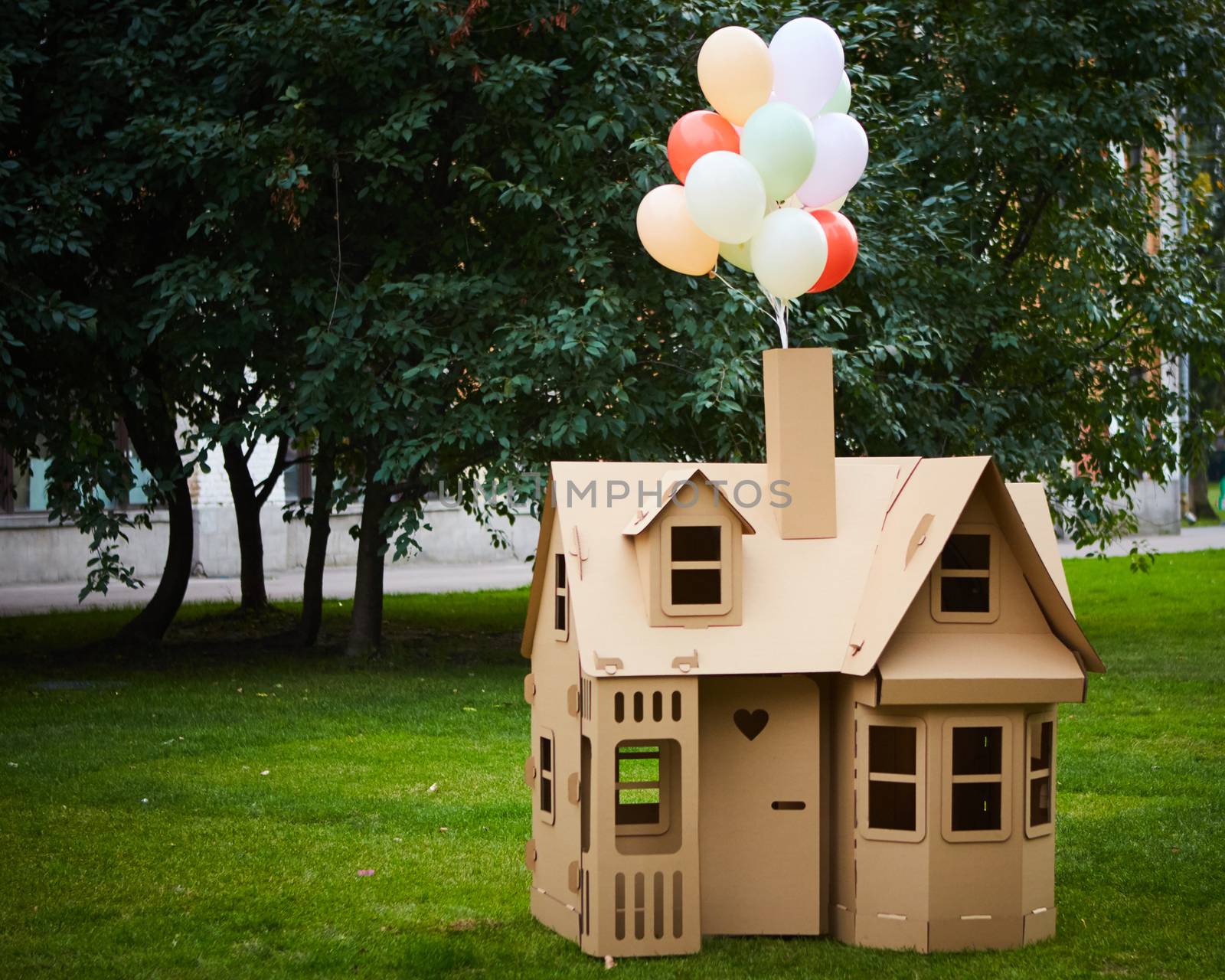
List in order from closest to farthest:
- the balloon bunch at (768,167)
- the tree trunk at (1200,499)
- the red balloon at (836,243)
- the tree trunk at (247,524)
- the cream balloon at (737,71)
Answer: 1. the balloon bunch at (768,167)
2. the cream balloon at (737,71)
3. the red balloon at (836,243)
4. the tree trunk at (247,524)
5. the tree trunk at (1200,499)

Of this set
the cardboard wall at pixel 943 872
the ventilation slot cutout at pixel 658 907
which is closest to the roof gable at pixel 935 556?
the cardboard wall at pixel 943 872

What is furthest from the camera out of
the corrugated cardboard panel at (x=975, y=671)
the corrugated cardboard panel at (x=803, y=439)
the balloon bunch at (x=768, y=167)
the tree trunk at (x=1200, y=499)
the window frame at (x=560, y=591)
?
the tree trunk at (x=1200, y=499)

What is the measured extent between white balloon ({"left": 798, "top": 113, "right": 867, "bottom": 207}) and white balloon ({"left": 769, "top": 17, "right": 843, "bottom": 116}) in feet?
0.36

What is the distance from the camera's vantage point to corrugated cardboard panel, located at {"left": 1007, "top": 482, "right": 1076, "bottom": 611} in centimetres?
583

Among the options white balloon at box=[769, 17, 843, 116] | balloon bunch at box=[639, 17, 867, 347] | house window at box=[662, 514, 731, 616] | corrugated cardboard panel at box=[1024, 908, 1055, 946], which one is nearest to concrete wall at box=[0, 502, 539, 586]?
balloon bunch at box=[639, 17, 867, 347]

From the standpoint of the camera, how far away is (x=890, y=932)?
18.5ft

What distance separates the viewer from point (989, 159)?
14227 millimetres

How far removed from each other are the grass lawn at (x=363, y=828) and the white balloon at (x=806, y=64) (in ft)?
11.8

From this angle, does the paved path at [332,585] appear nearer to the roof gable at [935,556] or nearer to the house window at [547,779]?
the roof gable at [935,556]

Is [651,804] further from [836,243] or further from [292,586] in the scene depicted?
[292,586]

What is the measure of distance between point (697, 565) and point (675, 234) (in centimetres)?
165

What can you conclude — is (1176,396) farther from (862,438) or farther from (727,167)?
(727,167)

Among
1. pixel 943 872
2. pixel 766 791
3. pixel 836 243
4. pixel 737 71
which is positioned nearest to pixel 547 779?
pixel 766 791

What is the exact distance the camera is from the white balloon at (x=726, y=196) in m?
6.09
